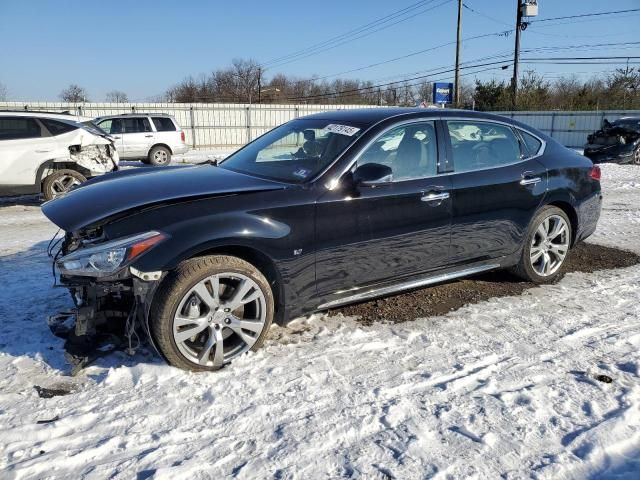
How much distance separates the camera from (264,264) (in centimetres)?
354

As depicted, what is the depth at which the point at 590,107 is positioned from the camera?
35.5m

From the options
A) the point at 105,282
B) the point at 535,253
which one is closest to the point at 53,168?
the point at 105,282

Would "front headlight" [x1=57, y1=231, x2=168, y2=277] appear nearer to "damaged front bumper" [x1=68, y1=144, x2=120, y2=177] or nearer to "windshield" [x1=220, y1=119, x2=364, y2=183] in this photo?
"windshield" [x1=220, y1=119, x2=364, y2=183]

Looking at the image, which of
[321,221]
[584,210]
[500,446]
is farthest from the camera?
[584,210]

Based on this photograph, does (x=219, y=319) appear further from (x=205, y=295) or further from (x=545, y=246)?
(x=545, y=246)

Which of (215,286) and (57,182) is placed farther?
(57,182)

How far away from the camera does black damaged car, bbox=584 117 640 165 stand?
1670cm

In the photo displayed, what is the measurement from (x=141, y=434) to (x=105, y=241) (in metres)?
1.14

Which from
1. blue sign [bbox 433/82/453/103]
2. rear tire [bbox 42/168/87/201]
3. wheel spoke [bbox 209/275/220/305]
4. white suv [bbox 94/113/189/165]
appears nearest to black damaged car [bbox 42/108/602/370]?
wheel spoke [bbox 209/275/220/305]

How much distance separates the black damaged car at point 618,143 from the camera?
16703 millimetres

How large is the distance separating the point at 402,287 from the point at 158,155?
15.0m

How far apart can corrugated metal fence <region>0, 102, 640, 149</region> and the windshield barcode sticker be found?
974 inches

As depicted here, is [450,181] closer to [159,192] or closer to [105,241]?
[159,192]

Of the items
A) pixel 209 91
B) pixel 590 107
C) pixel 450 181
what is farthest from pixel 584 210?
pixel 209 91
